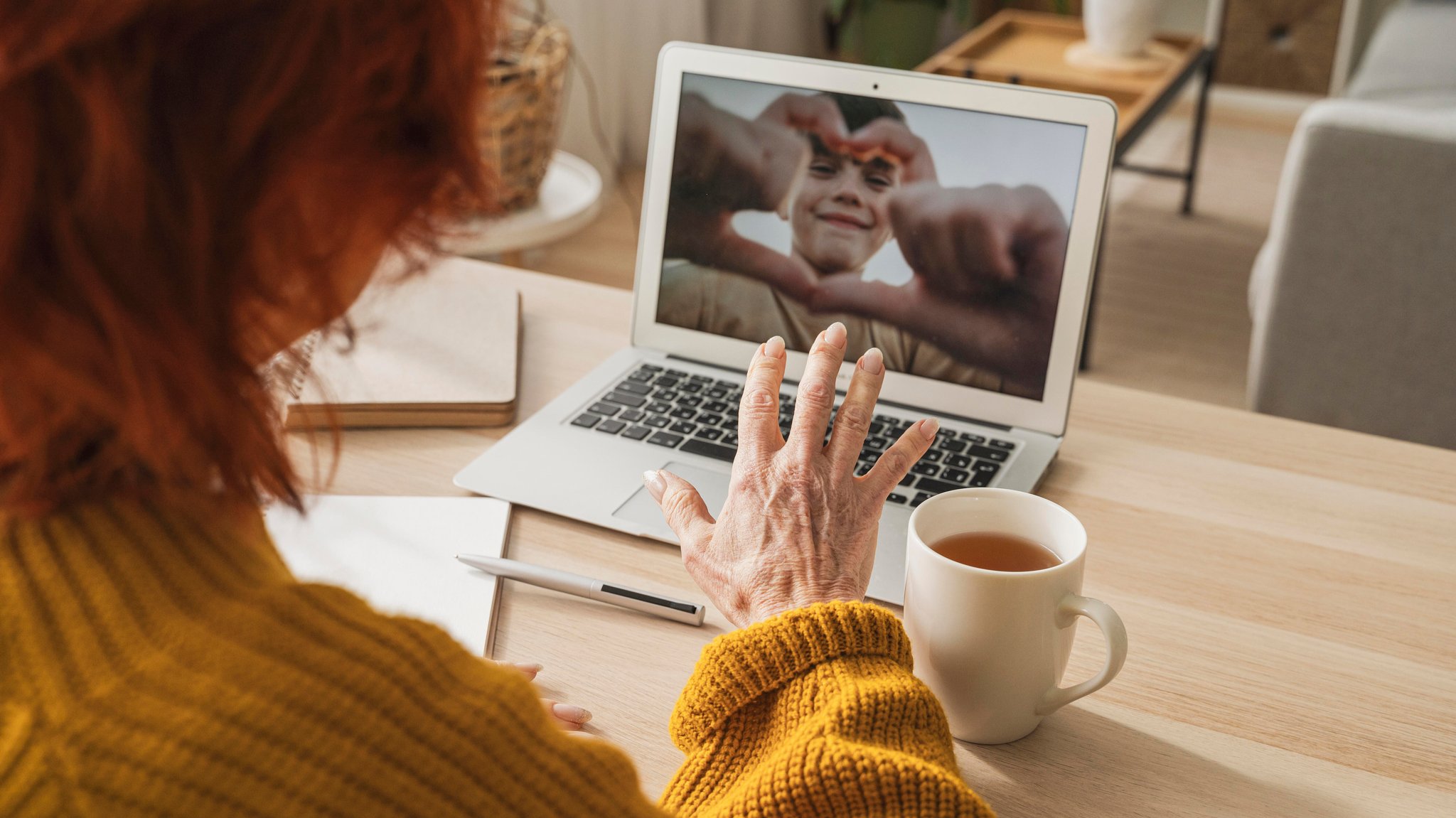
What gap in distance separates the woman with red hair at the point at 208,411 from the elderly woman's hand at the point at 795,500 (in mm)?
192

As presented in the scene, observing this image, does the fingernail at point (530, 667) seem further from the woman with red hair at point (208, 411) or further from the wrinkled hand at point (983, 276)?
the wrinkled hand at point (983, 276)

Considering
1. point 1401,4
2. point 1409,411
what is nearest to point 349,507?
point 1409,411

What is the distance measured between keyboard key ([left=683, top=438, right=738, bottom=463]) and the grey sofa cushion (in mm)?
2327

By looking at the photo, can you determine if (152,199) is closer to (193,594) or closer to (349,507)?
(193,594)

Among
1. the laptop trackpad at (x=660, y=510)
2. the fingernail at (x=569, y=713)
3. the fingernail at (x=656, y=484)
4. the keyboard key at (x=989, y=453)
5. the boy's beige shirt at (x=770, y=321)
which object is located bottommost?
the fingernail at (x=569, y=713)

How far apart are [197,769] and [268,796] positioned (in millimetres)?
23

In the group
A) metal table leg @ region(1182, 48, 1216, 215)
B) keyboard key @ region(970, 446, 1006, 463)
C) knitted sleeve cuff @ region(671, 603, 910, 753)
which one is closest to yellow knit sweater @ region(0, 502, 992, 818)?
knitted sleeve cuff @ region(671, 603, 910, 753)

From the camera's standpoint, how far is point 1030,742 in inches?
24.4

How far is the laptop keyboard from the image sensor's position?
0.84m

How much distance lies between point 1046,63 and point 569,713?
2436 millimetres

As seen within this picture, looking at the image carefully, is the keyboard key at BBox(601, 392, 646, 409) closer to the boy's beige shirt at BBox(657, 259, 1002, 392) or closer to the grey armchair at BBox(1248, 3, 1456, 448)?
the boy's beige shirt at BBox(657, 259, 1002, 392)

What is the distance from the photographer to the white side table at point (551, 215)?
167 centimetres

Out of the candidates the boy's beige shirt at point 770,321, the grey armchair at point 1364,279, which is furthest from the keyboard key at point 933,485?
the grey armchair at point 1364,279

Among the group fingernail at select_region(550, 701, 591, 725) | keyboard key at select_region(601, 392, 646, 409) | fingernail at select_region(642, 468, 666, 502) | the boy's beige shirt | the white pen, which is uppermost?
the boy's beige shirt
